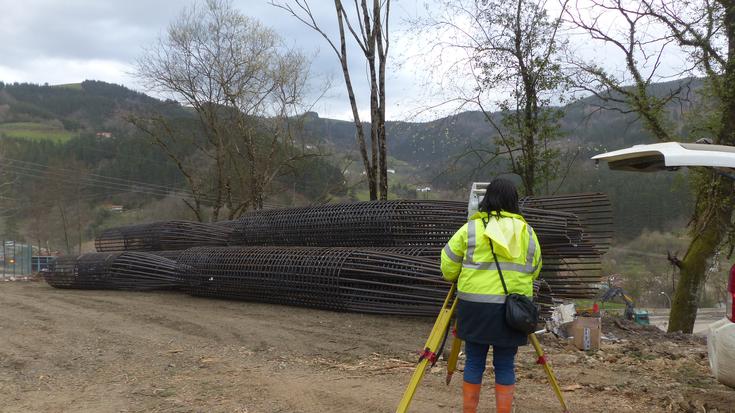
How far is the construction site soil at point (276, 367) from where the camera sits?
4.54 meters

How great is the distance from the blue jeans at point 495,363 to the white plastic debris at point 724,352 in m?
1.57

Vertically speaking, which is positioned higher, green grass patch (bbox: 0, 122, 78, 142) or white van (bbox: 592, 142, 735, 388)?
green grass patch (bbox: 0, 122, 78, 142)

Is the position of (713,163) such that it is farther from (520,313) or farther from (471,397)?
(471,397)

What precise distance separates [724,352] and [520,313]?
1732 mm

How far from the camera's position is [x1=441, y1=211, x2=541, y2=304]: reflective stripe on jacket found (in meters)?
3.53

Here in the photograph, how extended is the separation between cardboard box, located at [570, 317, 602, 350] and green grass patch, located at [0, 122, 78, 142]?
234ft

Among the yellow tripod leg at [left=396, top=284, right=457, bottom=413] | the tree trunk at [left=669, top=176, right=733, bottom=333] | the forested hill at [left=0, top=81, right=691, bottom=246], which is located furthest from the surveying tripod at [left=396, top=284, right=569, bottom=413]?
the tree trunk at [left=669, top=176, right=733, bottom=333]

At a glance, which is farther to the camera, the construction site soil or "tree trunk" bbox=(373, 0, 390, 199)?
"tree trunk" bbox=(373, 0, 390, 199)

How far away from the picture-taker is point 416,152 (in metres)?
17.4

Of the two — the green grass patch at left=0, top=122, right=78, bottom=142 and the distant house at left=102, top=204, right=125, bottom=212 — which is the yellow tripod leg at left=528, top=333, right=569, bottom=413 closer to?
Result: the distant house at left=102, top=204, right=125, bottom=212

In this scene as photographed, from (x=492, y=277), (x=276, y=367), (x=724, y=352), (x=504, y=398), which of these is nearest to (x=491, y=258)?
(x=492, y=277)

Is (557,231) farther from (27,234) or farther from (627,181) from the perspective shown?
(27,234)

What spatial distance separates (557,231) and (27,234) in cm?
4499

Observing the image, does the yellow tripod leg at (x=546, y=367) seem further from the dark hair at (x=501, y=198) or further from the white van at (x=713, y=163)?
the white van at (x=713, y=163)
